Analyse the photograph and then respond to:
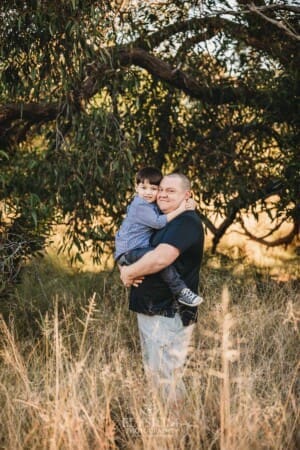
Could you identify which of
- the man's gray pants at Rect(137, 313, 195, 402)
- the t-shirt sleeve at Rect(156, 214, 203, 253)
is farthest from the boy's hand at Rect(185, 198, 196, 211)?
the man's gray pants at Rect(137, 313, 195, 402)

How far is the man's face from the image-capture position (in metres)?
4.77

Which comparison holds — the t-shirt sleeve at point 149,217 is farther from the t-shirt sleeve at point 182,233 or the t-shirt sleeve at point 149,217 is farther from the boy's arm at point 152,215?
the t-shirt sleeve at point 182,233

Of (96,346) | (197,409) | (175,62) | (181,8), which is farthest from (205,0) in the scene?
(197,409)

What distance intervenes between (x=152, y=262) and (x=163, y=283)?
230 millimetres

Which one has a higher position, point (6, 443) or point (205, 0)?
point (205, 0)

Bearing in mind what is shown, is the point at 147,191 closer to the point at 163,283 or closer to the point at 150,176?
the point at 150,176

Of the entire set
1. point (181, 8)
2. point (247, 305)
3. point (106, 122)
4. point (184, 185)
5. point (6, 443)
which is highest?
point (181, 8)

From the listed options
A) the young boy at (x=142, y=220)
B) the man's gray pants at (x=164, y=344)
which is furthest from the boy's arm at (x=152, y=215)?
the man's gray pants at (x=164, y=344)

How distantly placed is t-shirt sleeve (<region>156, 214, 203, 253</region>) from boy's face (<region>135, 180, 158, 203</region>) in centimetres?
44

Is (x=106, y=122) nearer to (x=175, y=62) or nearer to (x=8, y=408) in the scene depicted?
(x=175, y=62)

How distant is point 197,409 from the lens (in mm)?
3924

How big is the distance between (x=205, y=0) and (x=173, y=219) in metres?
3.59

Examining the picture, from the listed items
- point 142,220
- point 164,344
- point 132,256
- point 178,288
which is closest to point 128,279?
point 132,256

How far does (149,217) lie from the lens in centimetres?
487
